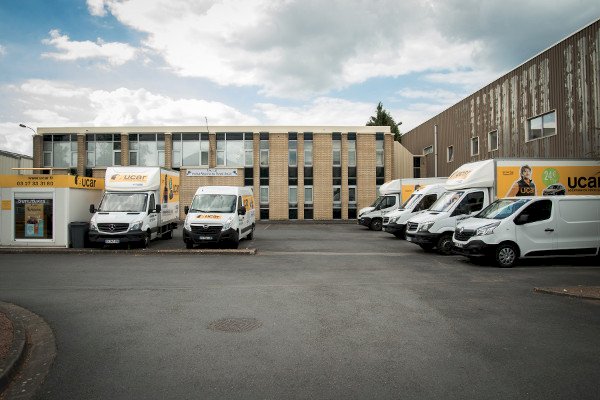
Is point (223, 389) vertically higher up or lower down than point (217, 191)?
lower down

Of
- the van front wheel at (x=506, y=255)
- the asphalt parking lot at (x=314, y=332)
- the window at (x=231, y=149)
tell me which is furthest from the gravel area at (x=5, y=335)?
the window at (x=231, y=149)

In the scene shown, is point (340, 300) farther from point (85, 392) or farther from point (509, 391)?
point (85, 392)

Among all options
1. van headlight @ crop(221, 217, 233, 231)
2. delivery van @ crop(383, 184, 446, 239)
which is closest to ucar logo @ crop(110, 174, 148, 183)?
van headlight @ crop(221, 217, 233, 231)

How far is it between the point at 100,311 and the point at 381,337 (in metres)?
4.52

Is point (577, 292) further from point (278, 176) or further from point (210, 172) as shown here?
point (210, 172)

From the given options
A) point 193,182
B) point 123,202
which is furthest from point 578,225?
point 193,182

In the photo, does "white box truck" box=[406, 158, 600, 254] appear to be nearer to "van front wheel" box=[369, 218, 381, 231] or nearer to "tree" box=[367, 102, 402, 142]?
"van front wheel" box=[369, 218, 381, 231]

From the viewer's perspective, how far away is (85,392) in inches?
156

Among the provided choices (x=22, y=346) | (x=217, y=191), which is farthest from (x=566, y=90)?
(x=22, y=346)

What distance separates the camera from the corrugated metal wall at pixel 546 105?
17141mm

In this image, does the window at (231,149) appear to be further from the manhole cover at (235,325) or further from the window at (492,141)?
the manhole cover at (235,325)

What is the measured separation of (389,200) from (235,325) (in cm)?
2063

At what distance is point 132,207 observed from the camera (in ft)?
54.7

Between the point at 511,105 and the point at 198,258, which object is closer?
the point at 198,258
